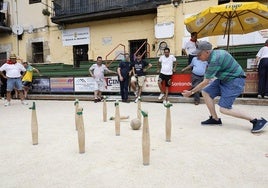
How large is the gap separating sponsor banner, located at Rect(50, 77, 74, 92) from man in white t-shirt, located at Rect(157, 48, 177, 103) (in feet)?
13.9

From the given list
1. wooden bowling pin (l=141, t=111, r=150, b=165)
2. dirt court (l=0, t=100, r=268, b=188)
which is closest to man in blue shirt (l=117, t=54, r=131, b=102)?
dirt court (l=0, t=100, r=268, b=188)

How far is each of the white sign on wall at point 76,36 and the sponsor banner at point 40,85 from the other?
5.73m

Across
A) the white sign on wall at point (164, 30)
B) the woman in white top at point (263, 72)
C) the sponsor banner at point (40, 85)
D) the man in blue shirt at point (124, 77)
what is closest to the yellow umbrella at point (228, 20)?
the woman in white top at point (263, 72)

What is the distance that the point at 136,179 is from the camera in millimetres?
3057

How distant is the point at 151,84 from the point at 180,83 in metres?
1.14

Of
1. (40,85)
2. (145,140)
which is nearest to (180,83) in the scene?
(145,140)

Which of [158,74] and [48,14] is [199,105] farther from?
[48,14]

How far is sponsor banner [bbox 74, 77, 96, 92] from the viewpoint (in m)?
11.1

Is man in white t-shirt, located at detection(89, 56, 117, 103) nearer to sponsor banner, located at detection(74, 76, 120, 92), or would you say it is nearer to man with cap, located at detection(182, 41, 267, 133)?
sponsor banner, located at detection(74, 76, 120, 92)

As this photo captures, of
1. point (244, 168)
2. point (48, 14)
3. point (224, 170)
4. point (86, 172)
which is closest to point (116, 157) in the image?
point (86, 172)

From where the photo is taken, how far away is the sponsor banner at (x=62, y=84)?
38.3 feet

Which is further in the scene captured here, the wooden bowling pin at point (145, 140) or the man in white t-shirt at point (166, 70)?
the man in white t-shirt at point (166, 70)

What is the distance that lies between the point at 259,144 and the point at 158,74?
5.89 metres

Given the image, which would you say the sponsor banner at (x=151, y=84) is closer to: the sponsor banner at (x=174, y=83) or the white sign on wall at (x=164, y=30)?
the sponsor banner at (x=174, y=83)
